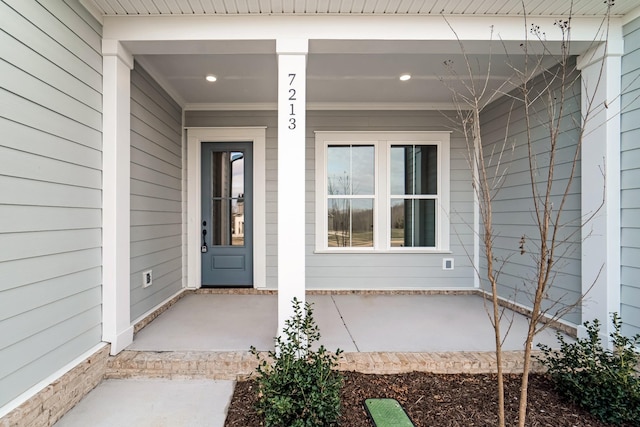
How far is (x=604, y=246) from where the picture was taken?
257cm

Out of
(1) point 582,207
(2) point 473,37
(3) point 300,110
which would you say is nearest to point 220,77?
(3) point 300,110

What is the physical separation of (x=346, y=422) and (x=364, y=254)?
8.81 feet

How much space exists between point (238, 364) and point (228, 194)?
→ 2.65 meters

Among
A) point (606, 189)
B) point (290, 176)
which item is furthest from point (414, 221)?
point (290, 176)

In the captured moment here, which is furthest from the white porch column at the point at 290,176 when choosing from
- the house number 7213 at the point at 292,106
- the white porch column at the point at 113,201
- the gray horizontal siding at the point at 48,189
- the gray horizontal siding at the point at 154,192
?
the gray horizontal siding at the point at 154,192

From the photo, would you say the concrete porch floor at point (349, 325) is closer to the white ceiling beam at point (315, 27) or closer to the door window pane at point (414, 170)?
the door window pane at point (414, 170)

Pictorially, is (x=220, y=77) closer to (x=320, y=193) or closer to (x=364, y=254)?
(x=320, y=193)

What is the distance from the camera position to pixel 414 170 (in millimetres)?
4516

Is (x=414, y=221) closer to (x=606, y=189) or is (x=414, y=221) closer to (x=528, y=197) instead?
(x=528, y=197)

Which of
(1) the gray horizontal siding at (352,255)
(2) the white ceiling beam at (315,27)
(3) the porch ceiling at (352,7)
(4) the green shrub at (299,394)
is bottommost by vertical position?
(4) the green shrub at (299,394)

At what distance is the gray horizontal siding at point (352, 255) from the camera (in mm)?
4375

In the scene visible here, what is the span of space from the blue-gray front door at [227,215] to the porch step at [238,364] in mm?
1911

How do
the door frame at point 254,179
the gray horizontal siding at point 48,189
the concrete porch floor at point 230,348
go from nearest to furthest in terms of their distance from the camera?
1. the gray horizontal siding at point 48,189
2. the concrete porch floor at point 230,348
3. the door frame at point 254,179

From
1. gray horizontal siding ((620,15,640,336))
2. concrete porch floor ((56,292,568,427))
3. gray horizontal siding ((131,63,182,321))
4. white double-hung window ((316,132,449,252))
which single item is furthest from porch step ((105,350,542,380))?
white double-hung window ((316,132,449,252))
